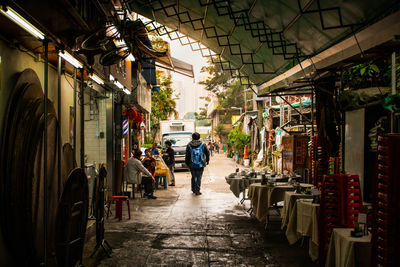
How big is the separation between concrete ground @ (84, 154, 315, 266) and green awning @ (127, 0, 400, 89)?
3832 millimetres

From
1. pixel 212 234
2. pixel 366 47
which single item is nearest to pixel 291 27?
pixel 366 47

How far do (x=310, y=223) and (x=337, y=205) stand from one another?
78 cm

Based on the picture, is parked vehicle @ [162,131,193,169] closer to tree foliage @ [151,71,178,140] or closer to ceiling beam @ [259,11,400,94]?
tree foliage @ [151,71,178,140]

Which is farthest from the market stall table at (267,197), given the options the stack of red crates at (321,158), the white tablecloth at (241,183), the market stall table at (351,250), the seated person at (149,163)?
the seated person at (149,163)

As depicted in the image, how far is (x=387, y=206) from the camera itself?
3.48m

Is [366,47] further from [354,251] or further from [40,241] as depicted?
[40,241]

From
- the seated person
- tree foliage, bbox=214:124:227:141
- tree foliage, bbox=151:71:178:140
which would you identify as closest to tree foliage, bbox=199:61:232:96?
tree foliage, bbox=214:124:227:141

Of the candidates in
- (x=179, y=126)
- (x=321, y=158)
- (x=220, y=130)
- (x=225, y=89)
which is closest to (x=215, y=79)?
(x=225, y=89)

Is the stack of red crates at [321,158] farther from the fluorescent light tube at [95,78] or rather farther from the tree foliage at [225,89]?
the tree foliage at [225,89]

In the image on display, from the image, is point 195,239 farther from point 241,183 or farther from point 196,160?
point 196,160

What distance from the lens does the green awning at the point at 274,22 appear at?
649 cm

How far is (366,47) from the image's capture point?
Answer: 4648 millimetres

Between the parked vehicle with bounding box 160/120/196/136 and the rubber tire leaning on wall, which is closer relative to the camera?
the rubber tire leaning on wall

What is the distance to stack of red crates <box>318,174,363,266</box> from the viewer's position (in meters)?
5.49
